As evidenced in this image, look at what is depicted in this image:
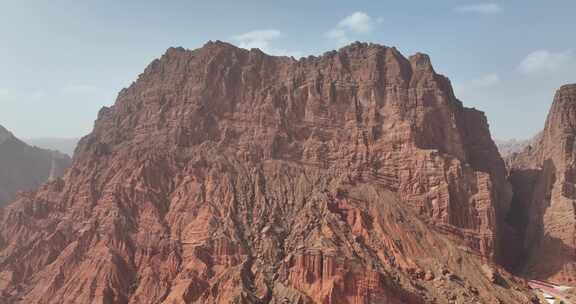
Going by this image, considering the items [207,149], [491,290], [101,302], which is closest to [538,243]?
[491,290]

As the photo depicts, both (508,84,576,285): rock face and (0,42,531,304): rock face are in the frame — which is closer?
(0,42,531,304): rock face

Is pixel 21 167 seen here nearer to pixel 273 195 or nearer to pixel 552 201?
pixel 273 195

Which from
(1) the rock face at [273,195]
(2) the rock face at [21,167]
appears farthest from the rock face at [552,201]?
(2) the rock face at [21,167]

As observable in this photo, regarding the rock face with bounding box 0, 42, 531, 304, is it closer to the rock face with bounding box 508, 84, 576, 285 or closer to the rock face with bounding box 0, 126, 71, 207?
the rock face with bounding box 508, 84, 576, 285

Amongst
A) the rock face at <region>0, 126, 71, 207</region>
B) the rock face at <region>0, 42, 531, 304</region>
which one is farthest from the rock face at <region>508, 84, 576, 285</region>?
the rock face at <region>0, 126, 71, 207</region>

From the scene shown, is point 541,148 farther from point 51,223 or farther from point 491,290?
point 51,223

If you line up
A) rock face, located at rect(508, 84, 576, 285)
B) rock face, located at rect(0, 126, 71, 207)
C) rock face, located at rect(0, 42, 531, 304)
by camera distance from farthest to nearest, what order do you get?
rock face, located at rect(0, 126, 71, 207)
rock face, located at rect(508, 84, 576, 285)
rock face, located at rect(0, 42, 531, 304)
